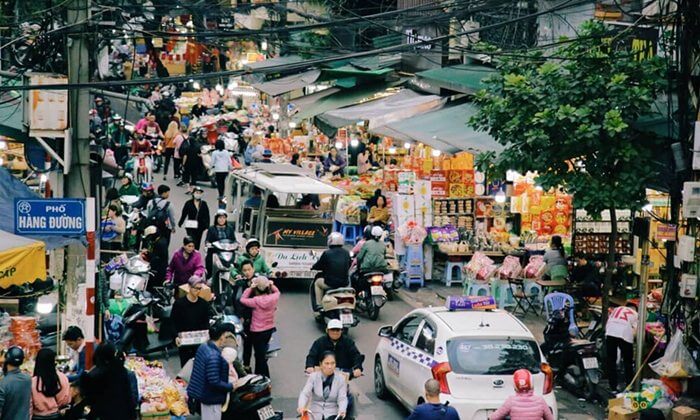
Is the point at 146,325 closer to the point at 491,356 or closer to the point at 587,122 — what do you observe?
the point at 491,356

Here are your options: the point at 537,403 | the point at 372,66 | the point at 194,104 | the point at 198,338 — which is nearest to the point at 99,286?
the point at 198,338

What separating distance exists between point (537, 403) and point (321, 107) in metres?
22.5

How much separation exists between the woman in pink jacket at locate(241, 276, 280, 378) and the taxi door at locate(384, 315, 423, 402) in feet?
5.73

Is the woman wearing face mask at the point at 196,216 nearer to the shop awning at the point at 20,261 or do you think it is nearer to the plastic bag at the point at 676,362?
the shop awning at the point at 20,261

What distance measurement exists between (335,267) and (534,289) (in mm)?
→ 4340

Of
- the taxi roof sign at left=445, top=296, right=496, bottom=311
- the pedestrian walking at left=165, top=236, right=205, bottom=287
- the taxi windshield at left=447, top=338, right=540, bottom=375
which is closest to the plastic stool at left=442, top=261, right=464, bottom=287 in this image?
the pedestrian walking at left=165, top=236, right=205, bottom=287

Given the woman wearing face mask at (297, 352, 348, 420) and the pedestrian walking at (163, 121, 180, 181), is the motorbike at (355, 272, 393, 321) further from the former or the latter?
the pedestrian walking at (163, 121, 180, 181)

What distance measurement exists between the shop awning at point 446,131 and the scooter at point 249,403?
351 inches

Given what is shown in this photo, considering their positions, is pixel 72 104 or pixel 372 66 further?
pixel 372 66

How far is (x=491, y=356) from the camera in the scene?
525 inches

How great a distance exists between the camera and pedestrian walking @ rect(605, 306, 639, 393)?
16234 mm

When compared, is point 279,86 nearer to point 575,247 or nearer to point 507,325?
point 575,247

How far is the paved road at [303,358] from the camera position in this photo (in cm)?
1543

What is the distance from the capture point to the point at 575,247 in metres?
21.4
